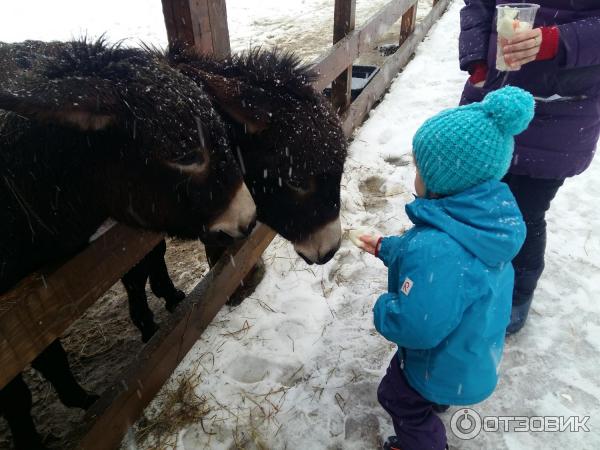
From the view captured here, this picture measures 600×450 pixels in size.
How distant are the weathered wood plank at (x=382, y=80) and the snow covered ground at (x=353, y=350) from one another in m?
0.99

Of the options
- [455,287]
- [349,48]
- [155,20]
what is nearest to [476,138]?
[455,287]

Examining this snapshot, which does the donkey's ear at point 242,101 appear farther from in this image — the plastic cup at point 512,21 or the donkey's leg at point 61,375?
the donkey's leg at point 61,375

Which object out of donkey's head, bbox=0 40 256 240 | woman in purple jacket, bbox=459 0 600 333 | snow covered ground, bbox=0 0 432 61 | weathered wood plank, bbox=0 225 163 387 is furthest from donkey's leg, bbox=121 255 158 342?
snow covered ground, bbox=0 0 432 61

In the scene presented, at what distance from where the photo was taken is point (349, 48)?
15.5ft

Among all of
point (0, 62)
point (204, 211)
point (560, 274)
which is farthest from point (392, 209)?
point (0, 62)

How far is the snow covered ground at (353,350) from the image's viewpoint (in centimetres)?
250

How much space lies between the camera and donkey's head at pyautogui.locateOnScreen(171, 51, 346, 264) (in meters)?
2.28

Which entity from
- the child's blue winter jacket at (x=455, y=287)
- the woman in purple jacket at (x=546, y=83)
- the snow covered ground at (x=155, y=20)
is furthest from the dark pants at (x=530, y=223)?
the snow covered ground at (x=155, y=20)

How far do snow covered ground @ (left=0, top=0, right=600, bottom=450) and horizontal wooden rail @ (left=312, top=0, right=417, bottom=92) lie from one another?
1161 millimetres

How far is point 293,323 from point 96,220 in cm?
161

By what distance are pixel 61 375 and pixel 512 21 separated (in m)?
3.17

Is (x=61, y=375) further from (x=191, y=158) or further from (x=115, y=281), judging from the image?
(x=191, y=158)

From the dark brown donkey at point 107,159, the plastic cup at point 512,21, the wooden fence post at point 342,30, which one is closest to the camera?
the dark brown donkey at point 107,159

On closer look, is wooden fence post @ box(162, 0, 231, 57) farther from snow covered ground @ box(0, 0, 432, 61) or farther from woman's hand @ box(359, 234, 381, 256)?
snow covered ground @ box(0, 0, 432, 61)
